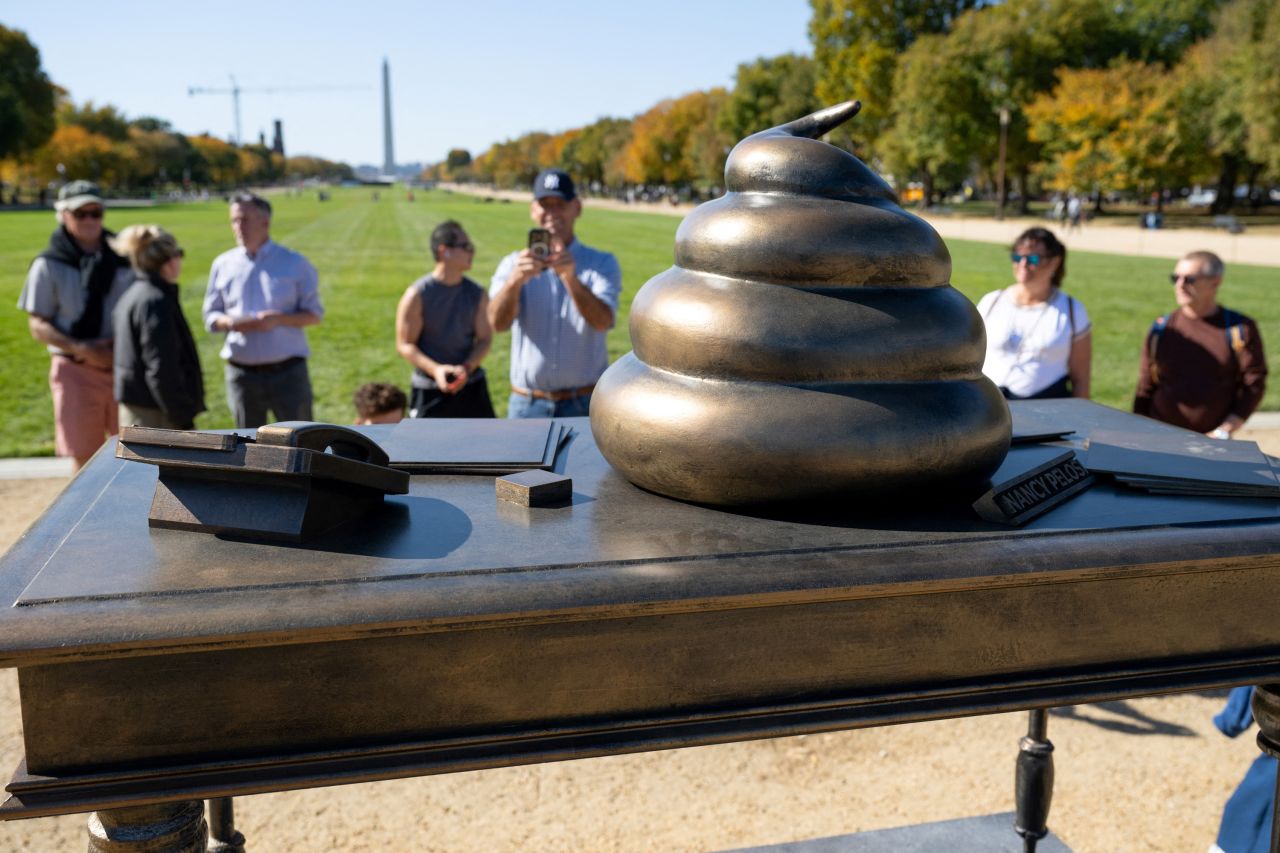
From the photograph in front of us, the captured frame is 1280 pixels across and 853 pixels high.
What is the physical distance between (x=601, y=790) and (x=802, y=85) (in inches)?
2945

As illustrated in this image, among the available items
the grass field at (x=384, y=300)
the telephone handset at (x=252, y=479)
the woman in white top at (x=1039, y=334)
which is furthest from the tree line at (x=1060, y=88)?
the telephone handset at (x=252, y=479)

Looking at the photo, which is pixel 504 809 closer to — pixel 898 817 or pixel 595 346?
pixel 898 817

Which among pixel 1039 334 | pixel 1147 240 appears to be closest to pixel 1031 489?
pixel 1039 334

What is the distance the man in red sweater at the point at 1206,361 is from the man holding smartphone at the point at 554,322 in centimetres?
284

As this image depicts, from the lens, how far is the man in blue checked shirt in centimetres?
606

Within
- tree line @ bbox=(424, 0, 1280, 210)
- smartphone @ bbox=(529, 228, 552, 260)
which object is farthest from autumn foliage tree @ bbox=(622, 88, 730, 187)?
smartphone @ bbox=(529, 228, 552, 260)

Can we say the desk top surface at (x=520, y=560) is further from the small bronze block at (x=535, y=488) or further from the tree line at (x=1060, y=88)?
the tree line at (x=1060, y=88)

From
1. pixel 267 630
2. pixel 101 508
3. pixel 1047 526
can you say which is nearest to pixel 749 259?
pixel 1047 526

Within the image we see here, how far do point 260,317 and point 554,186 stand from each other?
1.97 m

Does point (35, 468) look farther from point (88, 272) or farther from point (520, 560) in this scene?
point (520, 560)

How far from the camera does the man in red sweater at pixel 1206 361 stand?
5363 millimetres

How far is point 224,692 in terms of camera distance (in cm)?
139

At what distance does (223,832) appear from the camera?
2.80 m

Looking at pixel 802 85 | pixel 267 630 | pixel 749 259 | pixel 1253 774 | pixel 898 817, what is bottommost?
pixel 898 817
